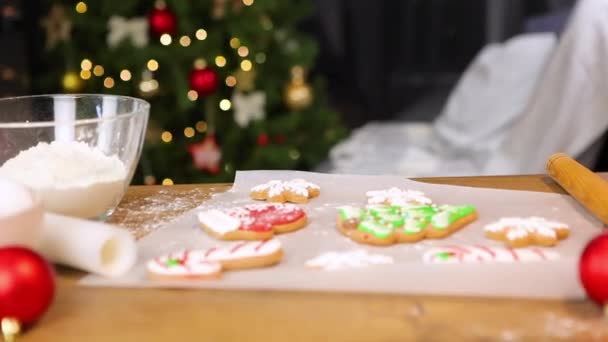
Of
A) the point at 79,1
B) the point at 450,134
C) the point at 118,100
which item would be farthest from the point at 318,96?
the point at 118,100

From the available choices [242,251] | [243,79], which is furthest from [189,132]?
[242,251]

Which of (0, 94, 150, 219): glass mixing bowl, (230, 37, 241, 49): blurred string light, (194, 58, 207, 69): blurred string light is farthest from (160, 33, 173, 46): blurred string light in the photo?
(0, 94, 150, 219): glass mixing bowl

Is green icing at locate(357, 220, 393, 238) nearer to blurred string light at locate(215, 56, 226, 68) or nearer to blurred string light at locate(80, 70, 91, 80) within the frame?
blurred string light at locate(215, 56, 226, 68)

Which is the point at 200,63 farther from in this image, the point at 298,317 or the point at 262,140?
the point at 298,317

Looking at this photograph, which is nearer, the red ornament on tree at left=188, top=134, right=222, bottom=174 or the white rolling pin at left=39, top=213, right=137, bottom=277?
the white rolling pin at left=39, top=213, right=137, bottom=277

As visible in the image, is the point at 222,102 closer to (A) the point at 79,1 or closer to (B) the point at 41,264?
(A) the point at 79,1

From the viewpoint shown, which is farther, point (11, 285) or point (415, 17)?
point (415, 17)
